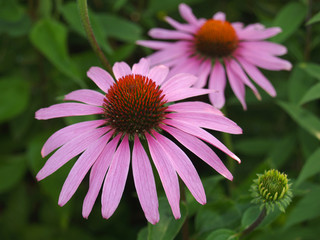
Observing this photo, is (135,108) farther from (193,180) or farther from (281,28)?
(281,28)

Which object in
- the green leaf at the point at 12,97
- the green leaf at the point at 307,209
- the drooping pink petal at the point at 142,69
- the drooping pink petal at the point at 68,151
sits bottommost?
the green leaf at the point at 307,209

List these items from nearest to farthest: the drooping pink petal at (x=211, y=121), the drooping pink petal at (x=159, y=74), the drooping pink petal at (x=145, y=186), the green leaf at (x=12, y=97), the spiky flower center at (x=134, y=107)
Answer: the drooping pink petal at (x=145, y=186) < the drooping pink petal at (x=211, y=121) < the spiky flower center at (x=134, y=107) < the drooping pink petal at (x=159, y=74) < the green leaf at (x=12, y=97)

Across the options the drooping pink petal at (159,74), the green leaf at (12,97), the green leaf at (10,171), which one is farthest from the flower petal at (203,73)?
the green leaf at (10,171)

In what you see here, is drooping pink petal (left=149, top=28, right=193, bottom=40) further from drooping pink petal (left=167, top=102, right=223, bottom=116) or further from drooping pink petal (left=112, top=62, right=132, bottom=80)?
drooping pink petal (left=167, top=102, right=223, bottom=116)

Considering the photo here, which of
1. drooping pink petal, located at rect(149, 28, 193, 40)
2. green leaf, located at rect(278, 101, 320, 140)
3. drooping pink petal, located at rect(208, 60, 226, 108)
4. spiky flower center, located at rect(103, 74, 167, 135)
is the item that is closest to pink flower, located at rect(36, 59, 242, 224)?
spiky flower center, located at rect(103, 74, 167, 135)

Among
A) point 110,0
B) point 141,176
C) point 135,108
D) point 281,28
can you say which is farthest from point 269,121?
point 141,176

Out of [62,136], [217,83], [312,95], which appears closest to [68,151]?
[62,136]

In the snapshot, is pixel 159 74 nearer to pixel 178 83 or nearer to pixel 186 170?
pixel 178 83

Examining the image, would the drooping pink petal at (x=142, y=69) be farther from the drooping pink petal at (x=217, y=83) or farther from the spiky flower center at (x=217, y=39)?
the spiky flower center at (x=217, y=39)
